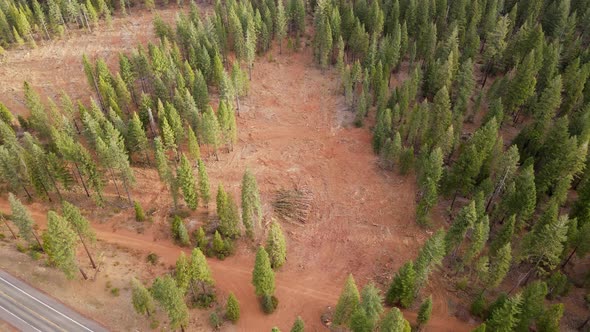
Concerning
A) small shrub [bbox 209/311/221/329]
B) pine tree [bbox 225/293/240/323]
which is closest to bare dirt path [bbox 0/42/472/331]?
pine tree [bbox 225/293/240/323]

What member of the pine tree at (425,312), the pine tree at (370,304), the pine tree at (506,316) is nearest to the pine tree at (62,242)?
the pine tree at (370,304)

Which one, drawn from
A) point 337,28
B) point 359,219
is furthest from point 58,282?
point 337,28

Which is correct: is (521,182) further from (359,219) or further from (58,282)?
(58,282)

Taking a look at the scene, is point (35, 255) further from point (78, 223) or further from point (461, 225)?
point (461, 225)

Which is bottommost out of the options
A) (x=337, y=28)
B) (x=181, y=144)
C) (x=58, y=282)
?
(x=58, y=282)

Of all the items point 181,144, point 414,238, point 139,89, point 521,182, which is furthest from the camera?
point 139,89
